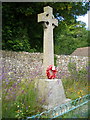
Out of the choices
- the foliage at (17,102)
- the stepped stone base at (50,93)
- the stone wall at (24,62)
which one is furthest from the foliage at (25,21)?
the foliage at (17,102)

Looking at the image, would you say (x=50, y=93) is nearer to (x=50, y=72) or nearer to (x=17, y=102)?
(x=50, y=72)

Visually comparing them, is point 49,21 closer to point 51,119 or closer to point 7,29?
point 51,119

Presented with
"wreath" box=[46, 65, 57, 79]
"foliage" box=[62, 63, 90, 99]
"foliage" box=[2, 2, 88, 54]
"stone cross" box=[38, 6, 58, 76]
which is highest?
"foliage" box=[2, 2, 88, 54]

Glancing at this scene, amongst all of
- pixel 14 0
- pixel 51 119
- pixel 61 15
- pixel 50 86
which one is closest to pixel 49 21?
pixel 50 86

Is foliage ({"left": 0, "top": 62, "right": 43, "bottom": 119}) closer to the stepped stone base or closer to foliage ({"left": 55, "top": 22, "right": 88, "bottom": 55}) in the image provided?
the stepped stone base

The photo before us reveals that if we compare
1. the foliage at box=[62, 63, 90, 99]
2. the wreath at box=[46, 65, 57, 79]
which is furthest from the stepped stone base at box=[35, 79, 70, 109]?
the foliage at box=[62, 63, 90, 99]

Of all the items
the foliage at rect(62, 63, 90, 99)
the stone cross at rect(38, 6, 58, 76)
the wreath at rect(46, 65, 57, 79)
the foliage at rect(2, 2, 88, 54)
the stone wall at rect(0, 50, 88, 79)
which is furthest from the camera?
the foliage at rect(2, 2, 88, 54)

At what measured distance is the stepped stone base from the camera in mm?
3600

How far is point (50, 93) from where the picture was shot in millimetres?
3539

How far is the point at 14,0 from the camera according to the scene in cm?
876

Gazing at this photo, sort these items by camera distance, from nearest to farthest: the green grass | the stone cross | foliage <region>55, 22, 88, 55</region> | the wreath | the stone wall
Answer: the green grass → the wreath → the stone cross → the stone wall → foliage <region>55, 22, 88, 55</region>

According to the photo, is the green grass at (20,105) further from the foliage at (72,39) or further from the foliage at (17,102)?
the foliage at (72,39)

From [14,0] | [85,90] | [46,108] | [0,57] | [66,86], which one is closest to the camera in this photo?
[46,108]

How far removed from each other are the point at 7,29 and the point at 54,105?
21.1ft
